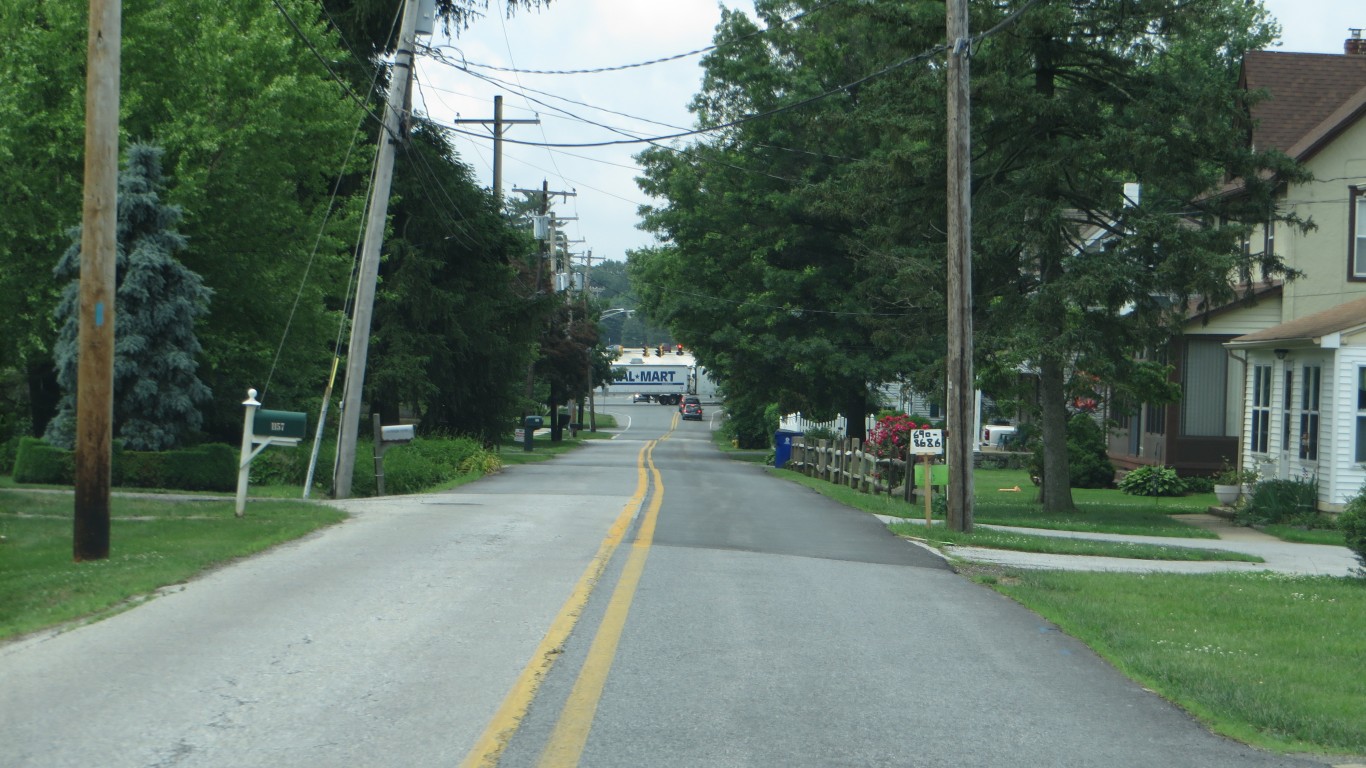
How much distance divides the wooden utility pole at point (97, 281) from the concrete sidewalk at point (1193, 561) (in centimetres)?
908

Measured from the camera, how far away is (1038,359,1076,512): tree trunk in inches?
944

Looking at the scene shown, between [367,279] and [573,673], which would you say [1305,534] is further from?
[573,673]

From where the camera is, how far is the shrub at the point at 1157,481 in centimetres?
3048

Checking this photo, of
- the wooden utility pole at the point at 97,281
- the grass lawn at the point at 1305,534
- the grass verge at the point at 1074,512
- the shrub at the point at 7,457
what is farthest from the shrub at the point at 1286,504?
the shrub at the point at 7,457

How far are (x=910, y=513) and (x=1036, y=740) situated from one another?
14.9 meters

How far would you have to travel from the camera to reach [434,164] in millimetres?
36562

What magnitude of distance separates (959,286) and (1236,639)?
359 inches

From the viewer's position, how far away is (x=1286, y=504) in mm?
22625

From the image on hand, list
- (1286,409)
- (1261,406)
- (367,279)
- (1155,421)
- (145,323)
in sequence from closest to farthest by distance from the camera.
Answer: (367,279) → (145,323) → (1286,409) → (1261,406) → (1155,421)

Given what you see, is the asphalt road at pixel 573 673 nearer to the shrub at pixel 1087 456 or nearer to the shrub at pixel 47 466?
the shrub at pixel 47 466

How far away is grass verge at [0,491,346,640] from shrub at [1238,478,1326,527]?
622 inches

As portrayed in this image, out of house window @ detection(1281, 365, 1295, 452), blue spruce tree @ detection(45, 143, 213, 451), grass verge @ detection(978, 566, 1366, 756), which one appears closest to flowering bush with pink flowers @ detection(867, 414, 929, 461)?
house window @ detection(1281, 365, 1295, 452)

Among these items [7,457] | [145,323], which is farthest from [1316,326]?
[7,457]

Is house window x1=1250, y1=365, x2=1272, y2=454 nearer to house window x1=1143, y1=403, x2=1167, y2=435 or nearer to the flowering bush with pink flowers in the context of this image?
house window x1=1143, y1=403, x2=1167, y2=435
